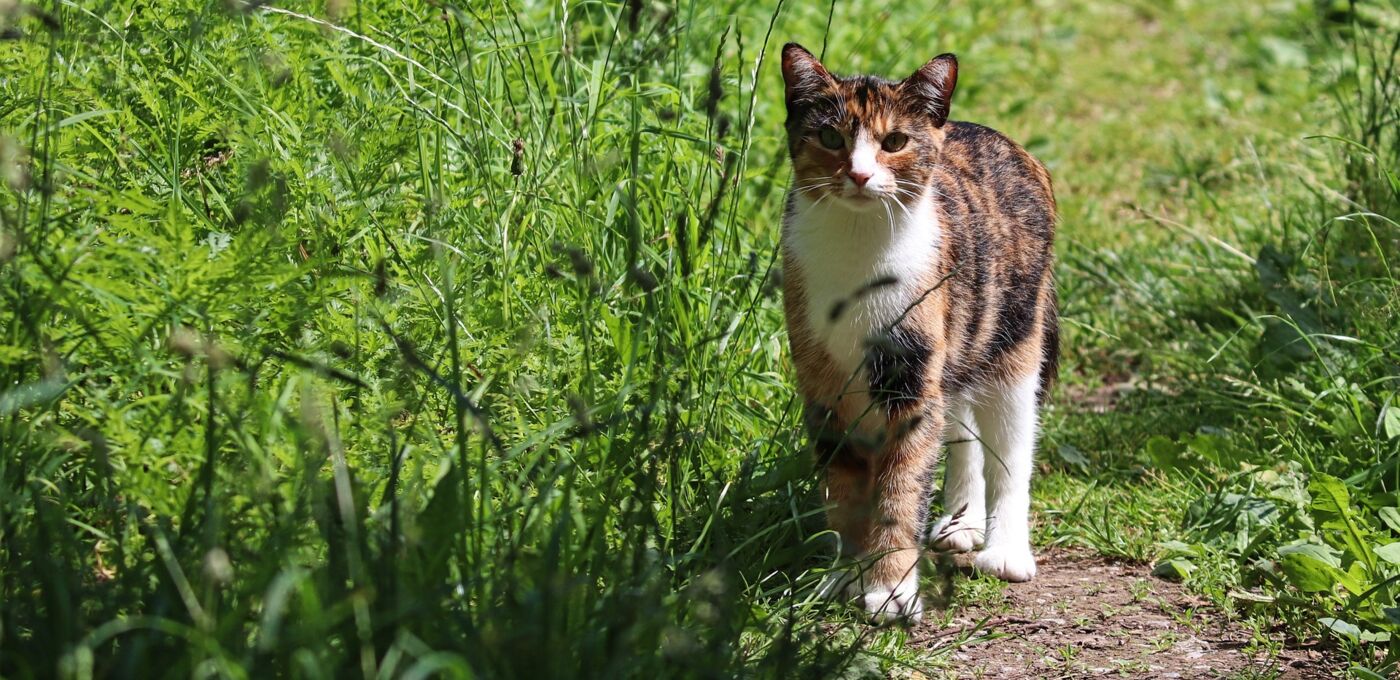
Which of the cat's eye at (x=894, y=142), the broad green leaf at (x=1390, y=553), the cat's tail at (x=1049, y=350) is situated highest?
the cat's eye at (x=894, y=142)

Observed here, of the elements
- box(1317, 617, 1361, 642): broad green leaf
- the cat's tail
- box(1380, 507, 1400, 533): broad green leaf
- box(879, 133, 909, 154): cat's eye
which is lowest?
box(1317, 617, 1361, 642): broad green leaf

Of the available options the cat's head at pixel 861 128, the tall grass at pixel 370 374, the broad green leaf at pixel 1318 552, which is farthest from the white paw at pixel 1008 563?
the cat's head at pixel 861 128

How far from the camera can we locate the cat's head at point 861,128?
329 centimetres

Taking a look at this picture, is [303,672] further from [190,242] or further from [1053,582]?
[1053,582]

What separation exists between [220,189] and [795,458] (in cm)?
148

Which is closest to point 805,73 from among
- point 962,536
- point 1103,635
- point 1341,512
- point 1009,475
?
point 1009,475

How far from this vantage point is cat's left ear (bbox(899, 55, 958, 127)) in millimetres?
3418

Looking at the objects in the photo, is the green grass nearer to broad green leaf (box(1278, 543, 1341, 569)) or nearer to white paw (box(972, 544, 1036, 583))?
broad green leaf (box(1278, 543, 1341, 569))

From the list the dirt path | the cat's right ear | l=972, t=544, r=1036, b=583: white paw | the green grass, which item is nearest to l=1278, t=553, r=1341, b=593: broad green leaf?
the green grass

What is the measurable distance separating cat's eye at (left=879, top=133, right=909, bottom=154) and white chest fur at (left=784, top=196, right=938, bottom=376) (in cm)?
13

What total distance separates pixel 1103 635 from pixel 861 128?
1242mm

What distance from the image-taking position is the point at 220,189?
11.5 feet

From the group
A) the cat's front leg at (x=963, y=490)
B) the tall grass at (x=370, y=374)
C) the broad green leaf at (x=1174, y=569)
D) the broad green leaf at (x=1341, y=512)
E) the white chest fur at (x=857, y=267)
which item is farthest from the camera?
the cat's front leg at (x=963, y=490)

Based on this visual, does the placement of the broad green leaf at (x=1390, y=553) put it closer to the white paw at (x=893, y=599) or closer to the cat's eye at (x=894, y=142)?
the white paw at (x=893, y=599)
